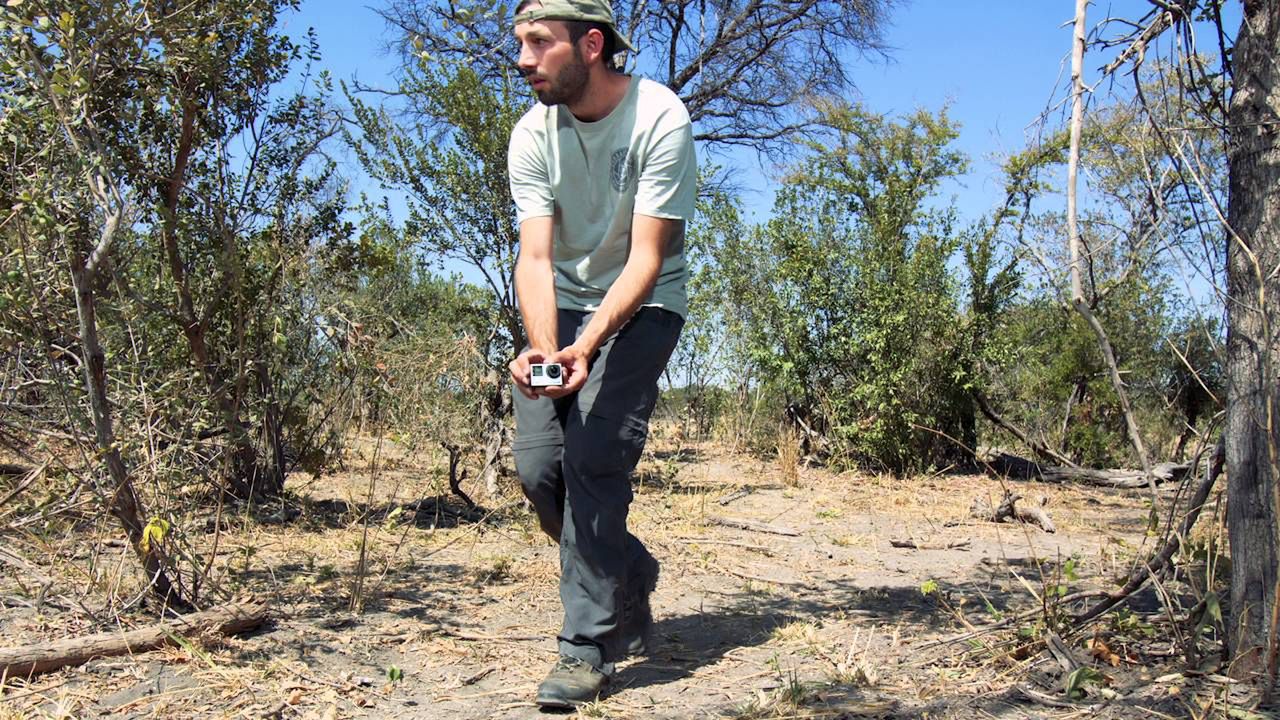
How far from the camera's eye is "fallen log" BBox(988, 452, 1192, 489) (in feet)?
29.6

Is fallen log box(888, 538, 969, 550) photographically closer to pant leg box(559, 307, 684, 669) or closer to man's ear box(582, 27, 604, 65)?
pant leg box(559, 307, 684, 669)

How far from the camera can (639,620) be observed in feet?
10.7

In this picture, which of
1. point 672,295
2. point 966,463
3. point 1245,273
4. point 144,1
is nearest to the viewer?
point 1245,273

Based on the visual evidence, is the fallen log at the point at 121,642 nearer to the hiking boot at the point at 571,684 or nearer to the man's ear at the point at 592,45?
the hiking boot at the point at 571,684

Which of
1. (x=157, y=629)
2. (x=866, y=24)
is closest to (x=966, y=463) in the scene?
(x=866, y=24)

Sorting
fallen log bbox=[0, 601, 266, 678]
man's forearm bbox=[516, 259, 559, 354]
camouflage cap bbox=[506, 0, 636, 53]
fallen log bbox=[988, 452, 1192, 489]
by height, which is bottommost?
fallen log bbox=[0, 601, 266, 678]

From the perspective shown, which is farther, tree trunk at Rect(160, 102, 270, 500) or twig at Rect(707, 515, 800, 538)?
twig at Rect(707, 515, 800, 538)

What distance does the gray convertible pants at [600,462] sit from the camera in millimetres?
2889

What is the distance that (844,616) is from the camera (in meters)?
3.77

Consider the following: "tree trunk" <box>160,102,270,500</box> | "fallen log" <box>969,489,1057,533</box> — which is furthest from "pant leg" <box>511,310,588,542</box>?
"fallen log" <box>969,489,1057,533</box>

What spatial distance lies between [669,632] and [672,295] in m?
1.35

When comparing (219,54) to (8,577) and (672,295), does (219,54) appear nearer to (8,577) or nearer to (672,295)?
(8,577)

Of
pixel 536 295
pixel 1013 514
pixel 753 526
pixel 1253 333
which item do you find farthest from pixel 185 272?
pixel 1013 514

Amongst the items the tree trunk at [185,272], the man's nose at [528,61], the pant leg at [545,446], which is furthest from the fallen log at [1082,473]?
the man's nose at [528,61]
